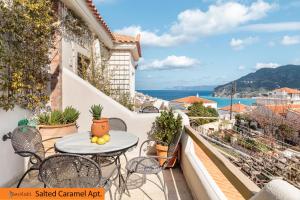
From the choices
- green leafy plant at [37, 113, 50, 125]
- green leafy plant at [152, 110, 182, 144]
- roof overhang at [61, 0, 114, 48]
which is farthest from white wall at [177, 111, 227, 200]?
roof overhang at [61, 0, 114, 48]

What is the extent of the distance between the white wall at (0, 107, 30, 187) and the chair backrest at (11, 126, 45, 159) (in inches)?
19.8

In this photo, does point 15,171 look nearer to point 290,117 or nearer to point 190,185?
point 190,185

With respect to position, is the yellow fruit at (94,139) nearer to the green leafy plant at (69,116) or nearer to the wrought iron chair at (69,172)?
the wrought iron chair at (69,172)

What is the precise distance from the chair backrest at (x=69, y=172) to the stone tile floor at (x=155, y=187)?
129cm

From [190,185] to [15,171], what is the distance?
9.43 feet

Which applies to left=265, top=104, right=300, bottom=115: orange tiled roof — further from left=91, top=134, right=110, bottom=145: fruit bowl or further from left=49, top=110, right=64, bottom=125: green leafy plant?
left=91, top=134, right=110, bottom=145: fruit bowl

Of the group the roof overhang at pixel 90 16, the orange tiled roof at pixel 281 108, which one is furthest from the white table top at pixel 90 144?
the orange tiled roof at pixel 281 108

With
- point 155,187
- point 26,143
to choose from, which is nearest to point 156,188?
point 155,187

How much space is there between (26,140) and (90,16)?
445 cm

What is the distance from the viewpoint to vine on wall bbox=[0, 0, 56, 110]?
13.2 ft

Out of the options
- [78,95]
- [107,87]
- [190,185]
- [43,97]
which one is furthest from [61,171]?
[107,87]

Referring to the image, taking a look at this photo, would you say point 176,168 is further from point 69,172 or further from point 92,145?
point 69,172

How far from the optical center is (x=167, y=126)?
5543 millimetres

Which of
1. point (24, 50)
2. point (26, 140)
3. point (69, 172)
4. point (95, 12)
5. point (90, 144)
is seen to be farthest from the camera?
point (95, 12)
